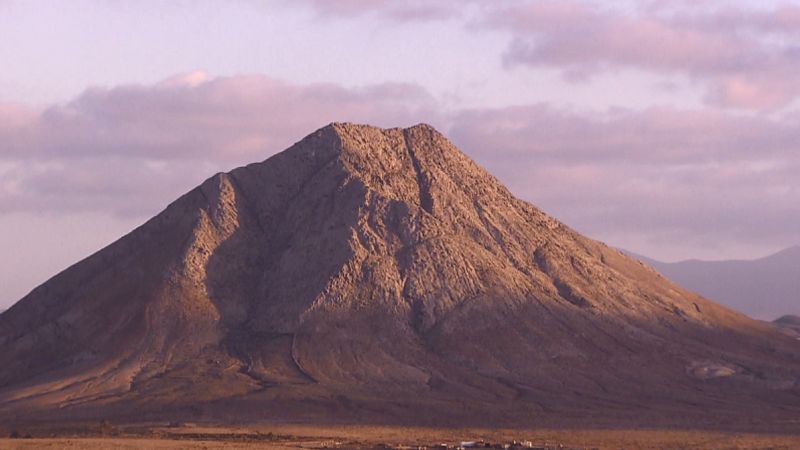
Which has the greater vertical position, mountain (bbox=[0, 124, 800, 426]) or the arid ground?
mountain (bbox=[0, 124, 800, 426])

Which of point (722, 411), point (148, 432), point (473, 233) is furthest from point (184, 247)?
point (722, 411)

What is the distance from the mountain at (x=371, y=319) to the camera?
5394 inches

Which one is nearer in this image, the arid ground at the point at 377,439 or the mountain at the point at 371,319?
the arid ground at the point at 377,439

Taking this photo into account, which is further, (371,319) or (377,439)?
(371,319)

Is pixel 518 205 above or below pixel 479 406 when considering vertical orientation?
above

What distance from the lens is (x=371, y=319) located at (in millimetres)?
150125

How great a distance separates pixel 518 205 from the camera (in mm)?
169125

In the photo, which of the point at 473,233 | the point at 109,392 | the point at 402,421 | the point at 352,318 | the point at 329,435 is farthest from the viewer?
the point at 473,233

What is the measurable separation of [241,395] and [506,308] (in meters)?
30.0

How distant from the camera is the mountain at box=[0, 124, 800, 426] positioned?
137m

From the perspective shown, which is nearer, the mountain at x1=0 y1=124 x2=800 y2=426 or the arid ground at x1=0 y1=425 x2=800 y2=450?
the arid ground at x1=0 y1=425 x2=800 y2=450

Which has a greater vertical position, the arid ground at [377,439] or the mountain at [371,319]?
the mountain at [371,319]

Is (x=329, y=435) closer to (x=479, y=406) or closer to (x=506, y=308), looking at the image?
(x=479, y=406)

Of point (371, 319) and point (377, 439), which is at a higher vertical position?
A: point (371, 319)
